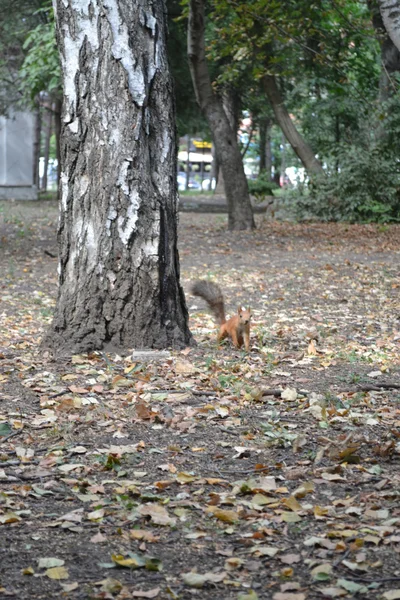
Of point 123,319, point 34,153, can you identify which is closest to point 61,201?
point 123,319

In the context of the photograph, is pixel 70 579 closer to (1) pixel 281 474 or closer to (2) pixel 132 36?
(1) pixel 281 474

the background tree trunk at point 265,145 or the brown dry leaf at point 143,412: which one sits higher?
the background tree trunk at point 265,145

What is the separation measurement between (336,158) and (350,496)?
17.9m

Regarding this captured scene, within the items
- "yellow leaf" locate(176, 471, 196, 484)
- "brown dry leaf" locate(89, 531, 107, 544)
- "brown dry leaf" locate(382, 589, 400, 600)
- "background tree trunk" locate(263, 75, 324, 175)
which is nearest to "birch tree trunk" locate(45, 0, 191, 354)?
"yellow leaf" locate(176, 471, 196, 484)

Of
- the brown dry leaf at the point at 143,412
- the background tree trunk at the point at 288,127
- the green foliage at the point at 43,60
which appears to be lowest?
the brown dry leaf at the point at 143,412

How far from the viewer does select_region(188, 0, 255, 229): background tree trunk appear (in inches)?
704

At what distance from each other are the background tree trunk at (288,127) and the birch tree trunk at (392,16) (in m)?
10.5

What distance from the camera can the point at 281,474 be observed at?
4.46m

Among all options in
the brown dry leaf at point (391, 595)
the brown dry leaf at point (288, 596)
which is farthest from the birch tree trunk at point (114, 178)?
the brown dry leaf at point (391, 595)

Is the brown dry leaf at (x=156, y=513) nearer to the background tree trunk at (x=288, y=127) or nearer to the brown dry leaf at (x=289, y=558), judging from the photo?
the brown dry leaf at (x=289, y=558)

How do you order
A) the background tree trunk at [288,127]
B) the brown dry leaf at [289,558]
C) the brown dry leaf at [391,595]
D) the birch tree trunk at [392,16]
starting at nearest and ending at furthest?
the brown dry leaf at [391,595]
the brown dry leaf at [289,558]
the birch tree trunk at [392,16]
the background tree trunk at [288,127]

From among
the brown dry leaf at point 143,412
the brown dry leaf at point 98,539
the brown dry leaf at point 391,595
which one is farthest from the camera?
the brown dry leaf at point 143,412

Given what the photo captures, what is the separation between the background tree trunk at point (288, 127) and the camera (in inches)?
868

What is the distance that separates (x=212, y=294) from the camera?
25.1 ft
